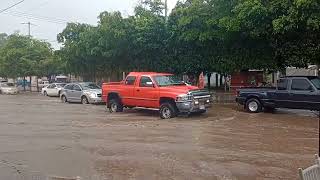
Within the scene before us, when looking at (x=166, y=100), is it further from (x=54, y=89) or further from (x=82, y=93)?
(x=54, y=89)

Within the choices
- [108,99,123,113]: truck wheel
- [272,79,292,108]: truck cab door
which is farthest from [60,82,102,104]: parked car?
[272,79,292,108]: truck cab door

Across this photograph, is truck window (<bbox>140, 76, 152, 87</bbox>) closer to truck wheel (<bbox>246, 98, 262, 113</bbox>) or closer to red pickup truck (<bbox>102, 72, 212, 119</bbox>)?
red pickup truck (<bbox>102, 72, 212, 119</bbox>)

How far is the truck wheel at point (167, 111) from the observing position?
749 inches

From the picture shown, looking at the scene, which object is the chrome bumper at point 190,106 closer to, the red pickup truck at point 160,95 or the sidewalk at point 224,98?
the red pickup truck at point 160,95

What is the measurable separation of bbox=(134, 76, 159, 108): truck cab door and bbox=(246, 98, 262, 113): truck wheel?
429cm

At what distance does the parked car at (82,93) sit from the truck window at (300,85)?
44.6ft

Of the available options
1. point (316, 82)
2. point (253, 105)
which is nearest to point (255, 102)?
point (253, 105)

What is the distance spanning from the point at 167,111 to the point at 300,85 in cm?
558

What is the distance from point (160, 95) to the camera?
1941 centimetres

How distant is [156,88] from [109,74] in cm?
2311

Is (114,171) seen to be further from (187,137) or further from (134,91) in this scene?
(134,91)

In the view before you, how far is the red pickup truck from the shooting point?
61.5 feet

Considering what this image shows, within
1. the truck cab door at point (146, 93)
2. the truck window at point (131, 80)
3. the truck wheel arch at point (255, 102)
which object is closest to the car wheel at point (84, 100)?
the truck window at point (131, 80)

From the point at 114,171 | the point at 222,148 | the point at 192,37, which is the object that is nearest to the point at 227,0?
the point at 192,37
